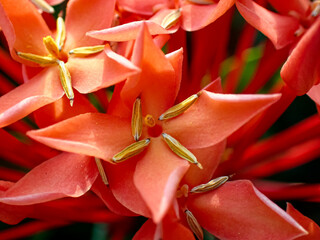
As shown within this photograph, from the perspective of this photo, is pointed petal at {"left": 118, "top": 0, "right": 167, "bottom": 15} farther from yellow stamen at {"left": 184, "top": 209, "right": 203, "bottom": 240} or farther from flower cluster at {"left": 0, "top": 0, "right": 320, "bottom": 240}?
yellow stamen at {"left": 184, "top": 209, "right": 203, "bottom": 240}

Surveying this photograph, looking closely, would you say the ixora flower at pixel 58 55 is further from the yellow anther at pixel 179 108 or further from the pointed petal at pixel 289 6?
the pointed petal at pixel 289 6

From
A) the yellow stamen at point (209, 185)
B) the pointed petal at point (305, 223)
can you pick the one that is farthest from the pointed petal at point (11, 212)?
the pointed petal at point (305, 223)

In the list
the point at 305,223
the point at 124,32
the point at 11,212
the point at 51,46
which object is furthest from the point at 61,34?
the point at 305,223

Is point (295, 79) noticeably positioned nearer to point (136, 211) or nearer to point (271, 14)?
point (271, 14)

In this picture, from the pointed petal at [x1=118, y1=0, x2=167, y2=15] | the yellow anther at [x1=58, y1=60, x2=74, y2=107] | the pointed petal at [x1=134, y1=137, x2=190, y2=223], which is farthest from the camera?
the pointed petal at [x1=118, y1=0, x2=167, y2=15]

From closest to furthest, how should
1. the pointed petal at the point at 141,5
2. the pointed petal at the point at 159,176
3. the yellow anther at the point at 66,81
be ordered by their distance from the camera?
the pointed petal at the point at 159,176 < the yellow anther at the point at 66,81 < the pointed petal at the point at 141,5

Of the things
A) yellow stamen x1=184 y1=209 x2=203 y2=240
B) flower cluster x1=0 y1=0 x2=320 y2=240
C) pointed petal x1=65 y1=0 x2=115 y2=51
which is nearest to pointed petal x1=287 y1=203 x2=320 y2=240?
flower cluster x1=0 y1=0 x2=320 y2=240
